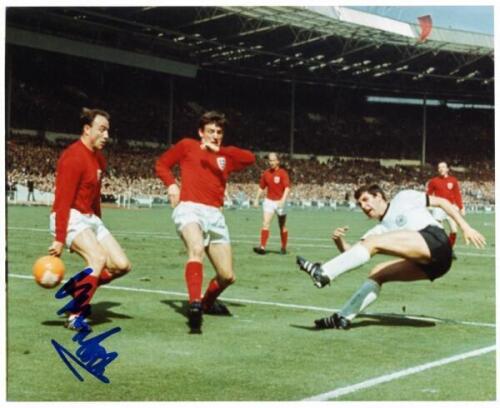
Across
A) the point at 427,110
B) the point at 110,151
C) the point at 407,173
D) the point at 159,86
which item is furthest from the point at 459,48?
the point at 110,151

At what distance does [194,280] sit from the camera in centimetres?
804

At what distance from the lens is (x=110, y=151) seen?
50.1 meters

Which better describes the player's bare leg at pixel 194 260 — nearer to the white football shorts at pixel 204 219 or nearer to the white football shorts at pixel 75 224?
the white football shorts at pixel 204 219

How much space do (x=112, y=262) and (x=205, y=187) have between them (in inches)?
44.7

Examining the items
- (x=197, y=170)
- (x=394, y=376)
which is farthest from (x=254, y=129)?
(x=394, y=376)

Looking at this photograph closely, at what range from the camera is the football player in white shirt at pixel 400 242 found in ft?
24.9

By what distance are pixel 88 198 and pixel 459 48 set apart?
51.4m

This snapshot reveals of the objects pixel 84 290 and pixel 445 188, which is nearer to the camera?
pixel 84 290

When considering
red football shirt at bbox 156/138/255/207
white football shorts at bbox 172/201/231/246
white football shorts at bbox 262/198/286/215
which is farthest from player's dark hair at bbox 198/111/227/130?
white football shorts at bbox 262/198/286/215

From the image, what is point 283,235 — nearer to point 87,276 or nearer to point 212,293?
point 212,293

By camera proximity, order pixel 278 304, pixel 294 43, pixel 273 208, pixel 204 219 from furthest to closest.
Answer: pixel 294 43 < pixel 273 208 < pixel 278 304 < pixel 204 219

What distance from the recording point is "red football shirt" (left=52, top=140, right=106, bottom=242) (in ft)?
25.0

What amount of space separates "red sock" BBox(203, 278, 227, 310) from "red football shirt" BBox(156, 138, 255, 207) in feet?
2.65
